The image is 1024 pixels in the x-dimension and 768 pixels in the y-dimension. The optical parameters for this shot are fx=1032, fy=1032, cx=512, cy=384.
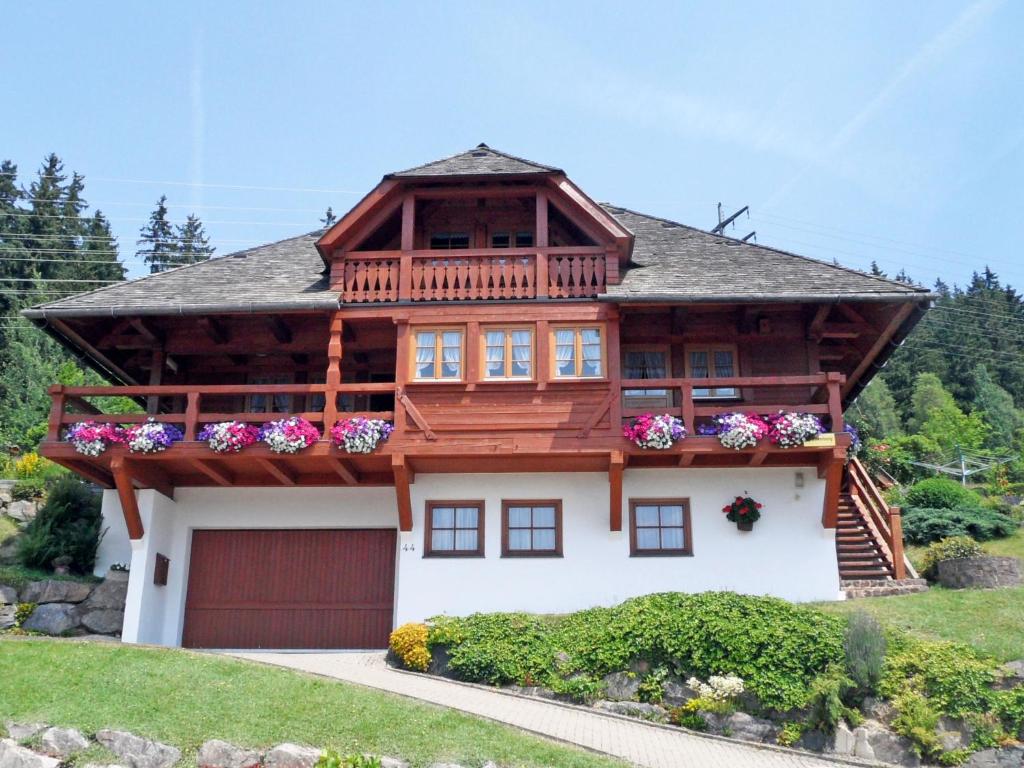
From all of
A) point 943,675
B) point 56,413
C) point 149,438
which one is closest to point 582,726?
point 943,675

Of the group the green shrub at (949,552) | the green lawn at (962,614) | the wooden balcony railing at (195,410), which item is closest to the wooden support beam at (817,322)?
the green shrub at (949,552)

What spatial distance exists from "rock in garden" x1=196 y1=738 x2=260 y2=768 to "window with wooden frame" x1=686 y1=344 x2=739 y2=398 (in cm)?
1216

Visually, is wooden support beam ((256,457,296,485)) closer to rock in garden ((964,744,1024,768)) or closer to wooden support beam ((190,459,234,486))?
wooden support beam ((190,459,234,486))

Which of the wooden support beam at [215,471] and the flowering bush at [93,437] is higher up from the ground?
the flowering bush at [93,437]

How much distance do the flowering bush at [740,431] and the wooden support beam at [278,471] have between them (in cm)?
891

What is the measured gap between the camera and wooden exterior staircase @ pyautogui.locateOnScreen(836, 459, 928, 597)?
20500 millimetres

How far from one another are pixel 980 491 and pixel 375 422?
2997cm

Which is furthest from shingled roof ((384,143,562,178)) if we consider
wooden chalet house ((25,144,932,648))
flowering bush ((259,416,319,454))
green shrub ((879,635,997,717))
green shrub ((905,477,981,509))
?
green shrub ((905,477,981,509))

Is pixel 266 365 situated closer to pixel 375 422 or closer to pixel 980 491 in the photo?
pixel 375 422

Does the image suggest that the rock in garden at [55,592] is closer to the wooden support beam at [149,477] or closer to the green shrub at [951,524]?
the wooden support beam at [149,477]

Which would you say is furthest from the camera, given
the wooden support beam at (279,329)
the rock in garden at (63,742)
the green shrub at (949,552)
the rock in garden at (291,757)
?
the wooden support beam at (279,329)

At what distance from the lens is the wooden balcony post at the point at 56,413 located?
20844 mm

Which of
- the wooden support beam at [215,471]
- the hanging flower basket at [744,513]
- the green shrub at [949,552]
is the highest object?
the wooden support beam at [215,471]

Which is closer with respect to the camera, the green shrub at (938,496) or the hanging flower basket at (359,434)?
the hanging flower basket at (359,434)
